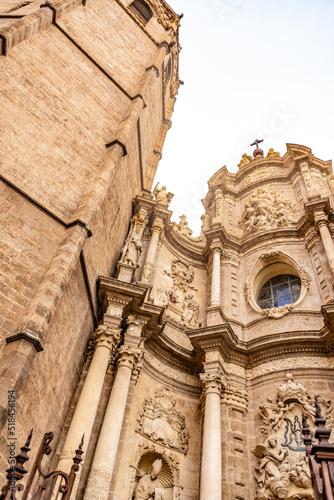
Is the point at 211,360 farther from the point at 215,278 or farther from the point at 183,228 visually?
the point at 183,228

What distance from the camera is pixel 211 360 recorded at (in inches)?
380

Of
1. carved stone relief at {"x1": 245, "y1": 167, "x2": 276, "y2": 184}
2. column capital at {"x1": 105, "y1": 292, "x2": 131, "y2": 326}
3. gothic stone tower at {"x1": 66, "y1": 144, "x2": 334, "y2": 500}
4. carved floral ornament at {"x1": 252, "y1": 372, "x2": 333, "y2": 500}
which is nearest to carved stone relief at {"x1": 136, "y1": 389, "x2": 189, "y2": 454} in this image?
gothic stone tower at {"x1": 66, "y1": 144, "x2": 334, "y2": 500}

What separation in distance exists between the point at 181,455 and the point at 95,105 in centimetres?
→ 915

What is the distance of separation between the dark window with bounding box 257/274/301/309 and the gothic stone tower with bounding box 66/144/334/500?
0.04 meters

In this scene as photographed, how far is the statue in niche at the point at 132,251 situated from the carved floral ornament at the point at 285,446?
15.3 feet

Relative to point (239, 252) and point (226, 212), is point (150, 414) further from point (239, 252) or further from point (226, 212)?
point (226, 212)

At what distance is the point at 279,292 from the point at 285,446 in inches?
183

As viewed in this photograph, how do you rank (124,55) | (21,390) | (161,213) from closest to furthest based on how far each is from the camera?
(21,390), (161,213), (124,55)

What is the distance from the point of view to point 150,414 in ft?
30.2

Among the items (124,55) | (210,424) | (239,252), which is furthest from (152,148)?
(210,424)

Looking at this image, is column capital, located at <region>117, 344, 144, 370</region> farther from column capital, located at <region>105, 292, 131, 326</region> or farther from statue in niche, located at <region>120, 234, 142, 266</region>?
statue in niche, located at <region>120, 234, 142, 266</region>

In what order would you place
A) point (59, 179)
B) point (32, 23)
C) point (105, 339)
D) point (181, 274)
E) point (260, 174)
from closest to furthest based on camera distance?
point (105, 339)
point (59, 179)
point (32, 23)
point (181, 274)
point (260, 174)

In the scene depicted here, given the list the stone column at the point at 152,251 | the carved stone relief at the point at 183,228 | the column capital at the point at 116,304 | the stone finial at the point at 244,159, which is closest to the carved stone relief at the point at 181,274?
the stone column at the point at 152,251

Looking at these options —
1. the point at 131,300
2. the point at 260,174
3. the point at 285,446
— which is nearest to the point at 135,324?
the point at 131,300
